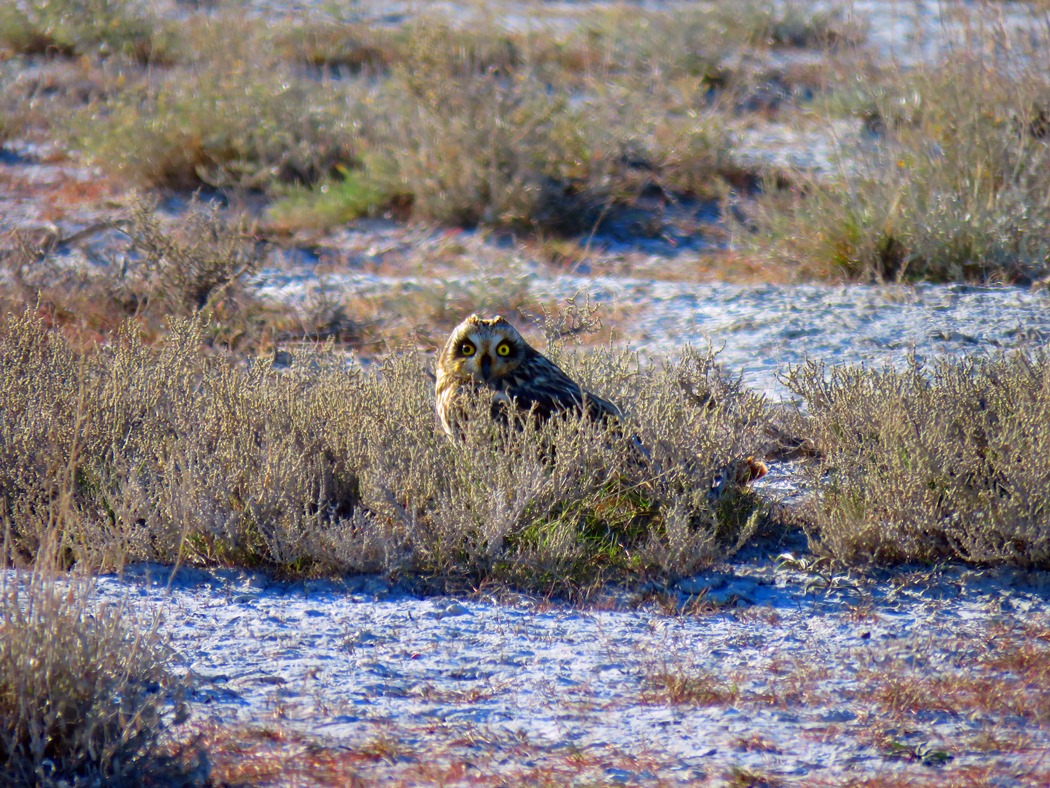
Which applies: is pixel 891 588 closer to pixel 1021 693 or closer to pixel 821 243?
pixel 1021 693

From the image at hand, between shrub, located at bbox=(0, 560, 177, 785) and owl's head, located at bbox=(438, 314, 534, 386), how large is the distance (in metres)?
2.12

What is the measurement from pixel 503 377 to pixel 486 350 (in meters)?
0.15

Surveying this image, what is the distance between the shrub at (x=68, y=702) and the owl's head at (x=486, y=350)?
2.12 meters

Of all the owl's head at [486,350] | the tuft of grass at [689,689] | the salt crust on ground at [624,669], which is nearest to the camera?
the salt crust on ground at [624,669]

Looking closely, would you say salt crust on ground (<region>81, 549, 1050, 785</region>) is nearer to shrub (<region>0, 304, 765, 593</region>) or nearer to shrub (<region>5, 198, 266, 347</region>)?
shrub (<region>0, 304, 765, 593</region>)

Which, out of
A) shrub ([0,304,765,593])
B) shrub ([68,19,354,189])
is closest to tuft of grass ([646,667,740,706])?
shrub ([0,304,765,593])

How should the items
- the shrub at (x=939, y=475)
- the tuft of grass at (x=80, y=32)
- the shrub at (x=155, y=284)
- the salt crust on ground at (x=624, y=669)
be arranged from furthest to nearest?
the tuft of grass at (x=80, y=32), the shrub at (x=155, y=284), the shrub at (x=939, y=475), the salt crust on ground at (x=624, y=669)

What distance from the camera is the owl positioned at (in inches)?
196

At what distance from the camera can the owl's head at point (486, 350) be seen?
16.3 ft

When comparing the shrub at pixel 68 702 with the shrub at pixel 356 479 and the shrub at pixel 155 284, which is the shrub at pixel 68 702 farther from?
the shrub at pixel 155 284

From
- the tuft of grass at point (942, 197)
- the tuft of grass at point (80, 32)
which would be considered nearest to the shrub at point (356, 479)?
the tuft of grass at point (942, 197)

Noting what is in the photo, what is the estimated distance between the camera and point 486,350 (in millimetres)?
4969

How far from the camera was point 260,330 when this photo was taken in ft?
24.6

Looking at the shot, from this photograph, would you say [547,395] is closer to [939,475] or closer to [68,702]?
[939,475]
